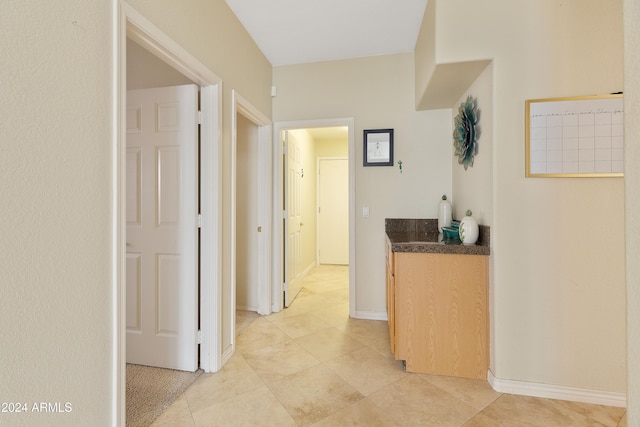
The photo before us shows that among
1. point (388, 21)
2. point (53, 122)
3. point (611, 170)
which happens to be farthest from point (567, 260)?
point (53, 122)

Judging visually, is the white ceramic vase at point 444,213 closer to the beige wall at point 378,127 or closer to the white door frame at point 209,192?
the beige wall at point 378,127

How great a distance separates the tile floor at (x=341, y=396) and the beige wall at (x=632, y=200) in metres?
1.05

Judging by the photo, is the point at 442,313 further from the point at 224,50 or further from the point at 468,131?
the point at 224,50

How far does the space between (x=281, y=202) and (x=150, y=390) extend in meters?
1.87

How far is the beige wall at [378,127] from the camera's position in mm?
2705

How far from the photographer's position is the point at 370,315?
281 cm

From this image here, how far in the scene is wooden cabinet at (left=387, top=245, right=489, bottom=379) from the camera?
1.84 meters

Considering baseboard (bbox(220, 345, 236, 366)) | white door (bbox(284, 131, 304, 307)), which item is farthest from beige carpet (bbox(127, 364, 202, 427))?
white door (bbox(284, 131, 304, 307))

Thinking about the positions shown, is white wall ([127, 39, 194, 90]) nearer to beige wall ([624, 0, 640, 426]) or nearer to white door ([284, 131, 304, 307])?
white door ([284, 131, 304, 307])

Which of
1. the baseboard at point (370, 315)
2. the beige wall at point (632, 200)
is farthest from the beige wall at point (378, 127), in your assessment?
the beige wall at point (632, 200)

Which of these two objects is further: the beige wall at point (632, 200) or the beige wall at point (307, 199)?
the beige wall at point (307, 199)

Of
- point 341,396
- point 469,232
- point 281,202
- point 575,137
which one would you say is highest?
point 575,137

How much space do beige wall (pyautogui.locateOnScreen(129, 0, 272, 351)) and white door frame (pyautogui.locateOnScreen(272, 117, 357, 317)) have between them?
40cm

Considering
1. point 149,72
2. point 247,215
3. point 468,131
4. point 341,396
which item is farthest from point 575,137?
point 149,72
